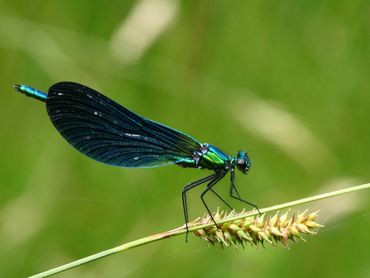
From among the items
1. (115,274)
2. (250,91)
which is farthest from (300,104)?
(115,274)

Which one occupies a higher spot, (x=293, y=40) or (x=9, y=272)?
(x=293, y=40)

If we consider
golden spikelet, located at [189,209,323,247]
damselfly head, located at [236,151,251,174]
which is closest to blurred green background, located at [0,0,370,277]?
damselfly head, located at [236,151,251,174]

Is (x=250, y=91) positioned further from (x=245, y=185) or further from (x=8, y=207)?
(x=8, y=207)

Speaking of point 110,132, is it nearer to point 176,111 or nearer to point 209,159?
point 209,159

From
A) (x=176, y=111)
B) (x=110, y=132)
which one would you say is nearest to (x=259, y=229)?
(x=110, y=132)

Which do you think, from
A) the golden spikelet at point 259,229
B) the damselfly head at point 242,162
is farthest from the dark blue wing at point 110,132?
the golden spikelet at point 259,229

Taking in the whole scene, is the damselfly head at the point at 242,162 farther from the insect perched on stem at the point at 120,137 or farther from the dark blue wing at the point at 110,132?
the dark blue wing at the point at 110,132

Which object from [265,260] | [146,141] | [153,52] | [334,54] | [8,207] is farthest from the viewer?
[153,52]
